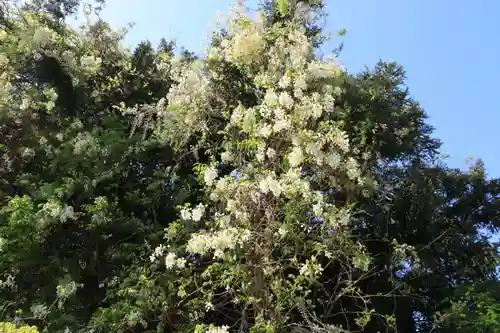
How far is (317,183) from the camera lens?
6.70 m

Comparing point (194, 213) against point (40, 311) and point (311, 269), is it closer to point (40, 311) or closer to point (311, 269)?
point (311, 269)

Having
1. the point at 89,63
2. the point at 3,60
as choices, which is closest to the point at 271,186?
the point at 89,63

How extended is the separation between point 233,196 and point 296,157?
0.86 m

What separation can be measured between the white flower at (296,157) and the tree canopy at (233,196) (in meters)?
0.02

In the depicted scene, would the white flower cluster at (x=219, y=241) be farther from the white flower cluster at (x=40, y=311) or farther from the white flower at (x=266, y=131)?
the white flower cluster at (x=40, y=311)

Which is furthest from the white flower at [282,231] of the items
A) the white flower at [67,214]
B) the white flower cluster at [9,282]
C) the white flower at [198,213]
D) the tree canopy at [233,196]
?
the white flower cluster at [9,282]

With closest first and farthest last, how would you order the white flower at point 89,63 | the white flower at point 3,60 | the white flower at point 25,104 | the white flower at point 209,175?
the white flower at point 209,175, the white flower at point 25,104, the white flower at point 3,60, the white flower at point 89,63

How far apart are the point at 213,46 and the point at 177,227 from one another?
10.9ft

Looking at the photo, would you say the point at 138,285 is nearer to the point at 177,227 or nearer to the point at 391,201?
the point at 177,227

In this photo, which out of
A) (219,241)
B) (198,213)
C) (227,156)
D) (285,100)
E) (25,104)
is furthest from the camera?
(25,104)

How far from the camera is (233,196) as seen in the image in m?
6.35

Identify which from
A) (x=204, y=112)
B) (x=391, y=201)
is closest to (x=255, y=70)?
(x=204, y=112)

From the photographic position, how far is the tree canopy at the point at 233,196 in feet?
19.8

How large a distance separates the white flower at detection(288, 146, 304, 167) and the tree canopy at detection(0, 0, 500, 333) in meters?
0.02
